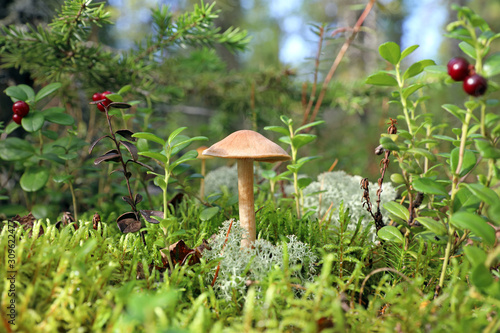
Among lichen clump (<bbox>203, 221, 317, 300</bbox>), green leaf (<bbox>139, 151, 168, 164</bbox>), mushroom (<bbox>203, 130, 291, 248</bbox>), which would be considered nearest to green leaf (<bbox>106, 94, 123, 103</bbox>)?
green leaf (<bbox>139, 151, 168, 164</bbox>)

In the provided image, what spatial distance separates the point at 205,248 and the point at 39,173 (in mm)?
999

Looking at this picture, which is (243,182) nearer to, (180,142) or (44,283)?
(180,142)

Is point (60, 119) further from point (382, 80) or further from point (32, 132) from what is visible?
point (382, 80)

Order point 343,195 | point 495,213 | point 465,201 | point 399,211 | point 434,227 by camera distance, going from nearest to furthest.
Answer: point 495,213
point 434,227
point 465,201
point 399,211
point 343,195

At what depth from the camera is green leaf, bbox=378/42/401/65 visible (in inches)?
41.2

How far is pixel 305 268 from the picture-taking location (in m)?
1.18

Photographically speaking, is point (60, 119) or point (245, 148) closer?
point (245, 148)

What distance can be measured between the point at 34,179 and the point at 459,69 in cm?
182

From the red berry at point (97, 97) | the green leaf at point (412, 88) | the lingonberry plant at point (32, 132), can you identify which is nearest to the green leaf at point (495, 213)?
the green leaf at point (412, 88)

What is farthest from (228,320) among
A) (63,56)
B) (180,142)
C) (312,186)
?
(63,56)

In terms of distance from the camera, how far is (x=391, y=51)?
1062mm

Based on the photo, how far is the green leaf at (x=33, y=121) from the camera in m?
1.33

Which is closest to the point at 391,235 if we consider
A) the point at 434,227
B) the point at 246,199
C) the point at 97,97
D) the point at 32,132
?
the point at 434,227

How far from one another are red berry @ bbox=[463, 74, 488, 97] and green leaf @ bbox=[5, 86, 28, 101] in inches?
69.4
